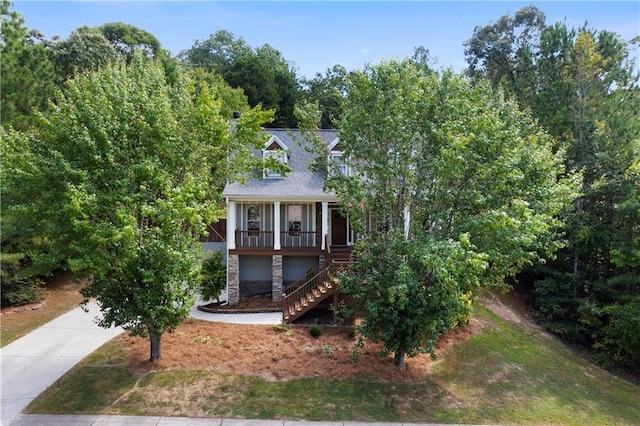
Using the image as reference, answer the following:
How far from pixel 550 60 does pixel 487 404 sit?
14954mm

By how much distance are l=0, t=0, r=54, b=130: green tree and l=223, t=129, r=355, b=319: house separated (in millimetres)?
8595

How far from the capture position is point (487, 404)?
10.6m

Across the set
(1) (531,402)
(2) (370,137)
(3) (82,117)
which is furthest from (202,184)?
(1) (531,402)

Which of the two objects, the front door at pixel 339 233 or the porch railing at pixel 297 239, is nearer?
the porch railing at pixel 297 239

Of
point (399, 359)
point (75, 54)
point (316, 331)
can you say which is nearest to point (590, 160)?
point (399, 359)

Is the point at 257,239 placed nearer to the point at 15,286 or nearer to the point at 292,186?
the point at 292,186

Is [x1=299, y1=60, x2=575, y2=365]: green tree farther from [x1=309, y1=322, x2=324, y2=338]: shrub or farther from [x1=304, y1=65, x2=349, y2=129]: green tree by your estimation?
[x1=304, y1=65, x2=349, y2=129]: green tree

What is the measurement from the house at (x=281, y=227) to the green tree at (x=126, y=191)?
6.08 meters

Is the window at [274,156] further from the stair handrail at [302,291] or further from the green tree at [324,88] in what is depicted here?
the green tree at [324,88]

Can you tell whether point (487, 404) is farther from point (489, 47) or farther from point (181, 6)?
point (489, 47)

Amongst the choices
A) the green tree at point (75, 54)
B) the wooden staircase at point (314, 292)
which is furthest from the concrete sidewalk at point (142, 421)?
the green tree at point (75, 54)

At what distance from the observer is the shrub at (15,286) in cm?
1585

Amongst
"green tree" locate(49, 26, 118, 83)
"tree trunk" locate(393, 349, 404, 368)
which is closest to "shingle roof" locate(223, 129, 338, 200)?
"tree trunk" locate(393, 349, 404, 368)

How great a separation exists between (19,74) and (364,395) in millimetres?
18096
